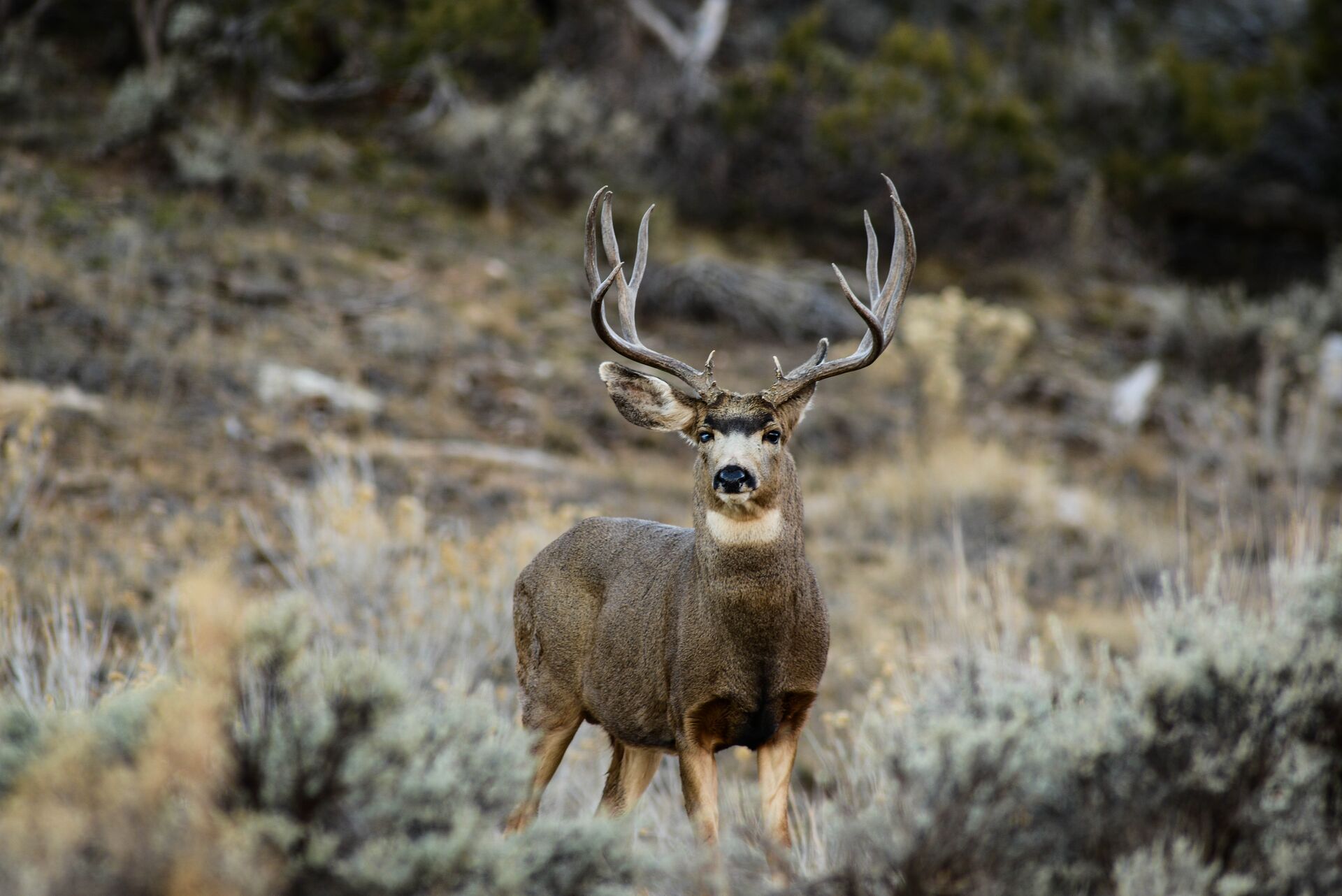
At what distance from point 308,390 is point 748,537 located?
7697 mm

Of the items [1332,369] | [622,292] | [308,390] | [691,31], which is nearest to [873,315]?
[622,292]

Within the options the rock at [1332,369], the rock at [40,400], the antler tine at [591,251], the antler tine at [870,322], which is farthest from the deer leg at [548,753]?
the rock at [1332,369]

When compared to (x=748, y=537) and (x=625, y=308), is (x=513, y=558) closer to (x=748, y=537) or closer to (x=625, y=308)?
(x=625, y=308)

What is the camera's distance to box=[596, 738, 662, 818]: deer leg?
486 cm

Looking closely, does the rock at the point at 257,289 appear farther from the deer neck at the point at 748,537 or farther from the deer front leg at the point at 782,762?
the deer front leg at the point at 782,762

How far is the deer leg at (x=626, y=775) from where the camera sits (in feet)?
16.0

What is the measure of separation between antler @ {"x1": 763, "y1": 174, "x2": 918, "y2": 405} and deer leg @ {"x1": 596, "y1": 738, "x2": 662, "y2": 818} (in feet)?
4.83

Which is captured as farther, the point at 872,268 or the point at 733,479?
the point at 872,268

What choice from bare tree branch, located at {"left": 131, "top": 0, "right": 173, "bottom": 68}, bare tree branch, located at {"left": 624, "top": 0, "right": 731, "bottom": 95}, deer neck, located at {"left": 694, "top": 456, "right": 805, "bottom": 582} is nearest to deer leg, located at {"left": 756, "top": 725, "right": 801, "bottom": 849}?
deer neck, located at {"left": 694, "top": 456, "right": 805, "bottom": 582}

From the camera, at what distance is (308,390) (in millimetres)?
11133

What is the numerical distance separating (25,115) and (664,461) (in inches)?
324

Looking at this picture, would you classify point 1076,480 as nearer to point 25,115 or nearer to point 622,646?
point 622,646

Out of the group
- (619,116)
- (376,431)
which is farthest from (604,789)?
(619,116)

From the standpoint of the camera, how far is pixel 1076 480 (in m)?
12.3
